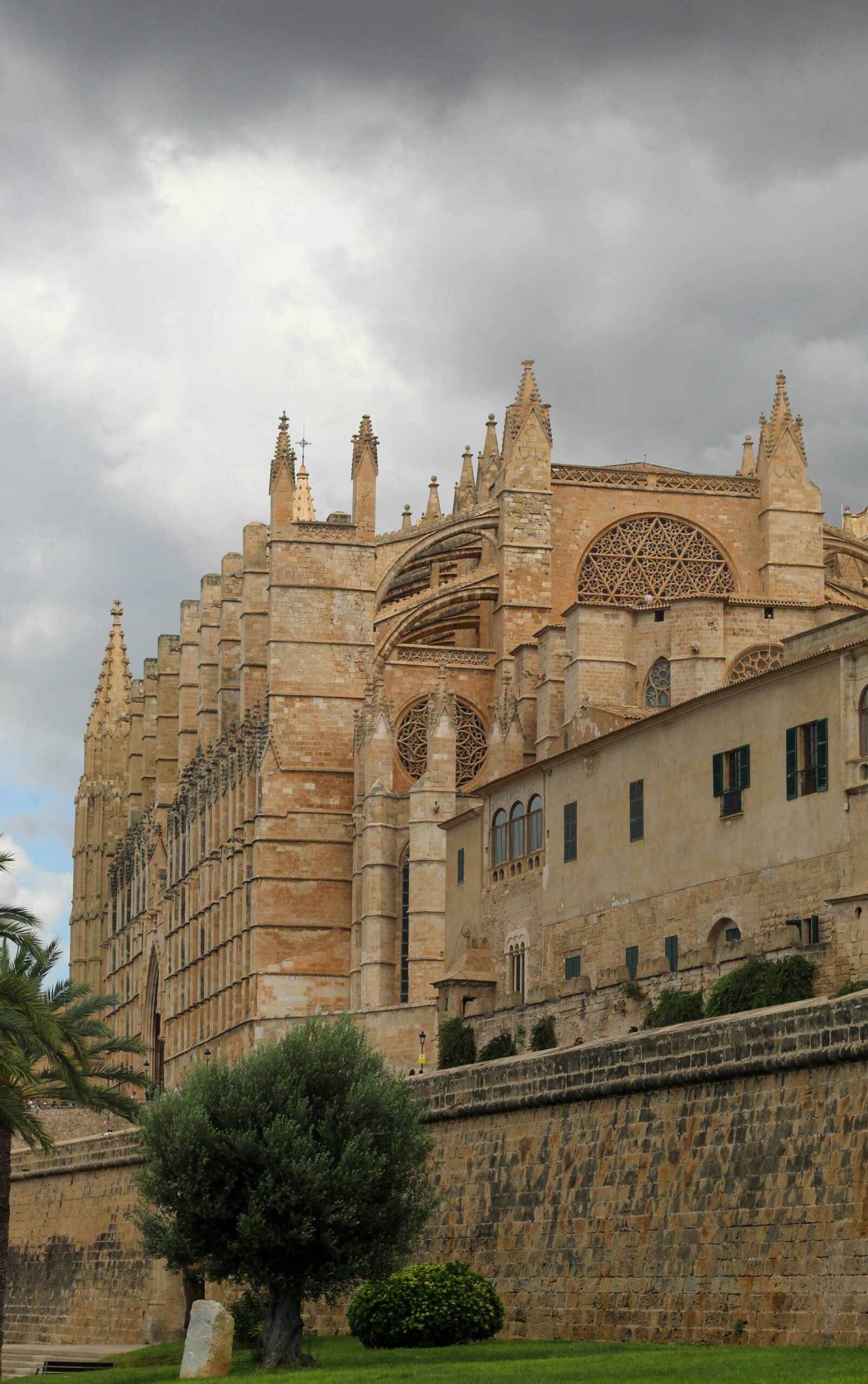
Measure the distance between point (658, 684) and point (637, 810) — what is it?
39.8ft

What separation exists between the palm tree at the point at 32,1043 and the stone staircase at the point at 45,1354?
348 centimetres

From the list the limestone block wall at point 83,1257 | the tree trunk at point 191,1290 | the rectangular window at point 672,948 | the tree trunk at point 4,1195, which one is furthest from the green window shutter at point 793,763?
the limestone block wall at point 83,1257

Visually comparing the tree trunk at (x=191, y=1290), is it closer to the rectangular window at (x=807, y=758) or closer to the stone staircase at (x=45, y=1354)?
the stone staircase at (x=45, y=1354)

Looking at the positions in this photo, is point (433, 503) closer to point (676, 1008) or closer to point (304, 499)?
point (304, 499)

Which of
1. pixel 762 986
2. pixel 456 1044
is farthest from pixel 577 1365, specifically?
pixel 456 1044

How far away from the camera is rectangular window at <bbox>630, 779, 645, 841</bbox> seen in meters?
37.4

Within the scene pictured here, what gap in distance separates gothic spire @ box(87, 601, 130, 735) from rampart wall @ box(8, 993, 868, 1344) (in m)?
65.6

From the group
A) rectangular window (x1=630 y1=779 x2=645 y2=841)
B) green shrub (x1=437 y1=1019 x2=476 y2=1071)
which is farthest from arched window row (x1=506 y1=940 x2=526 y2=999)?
rectangular window (x1=630 y1=779 x2=645 y2=841)

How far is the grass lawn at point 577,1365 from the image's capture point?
18.6m

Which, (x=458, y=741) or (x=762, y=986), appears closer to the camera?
(x=762, y=986)

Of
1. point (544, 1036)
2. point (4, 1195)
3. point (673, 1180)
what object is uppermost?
point (544, 1036)

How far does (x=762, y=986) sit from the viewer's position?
31078 millimetres

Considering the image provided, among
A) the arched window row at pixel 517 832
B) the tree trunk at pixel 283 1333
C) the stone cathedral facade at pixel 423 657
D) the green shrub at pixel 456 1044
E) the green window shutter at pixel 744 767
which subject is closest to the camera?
the tree trunk at pixel 283 1333

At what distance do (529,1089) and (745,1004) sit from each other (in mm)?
4690
